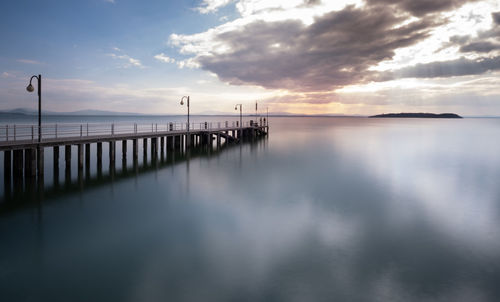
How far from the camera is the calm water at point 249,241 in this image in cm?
674

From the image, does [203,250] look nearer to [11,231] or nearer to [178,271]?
[178,271]

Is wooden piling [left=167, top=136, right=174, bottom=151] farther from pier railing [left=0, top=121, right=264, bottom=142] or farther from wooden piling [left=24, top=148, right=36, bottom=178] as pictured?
wooden piling [left=24, top=148, right=36, bottom=178]

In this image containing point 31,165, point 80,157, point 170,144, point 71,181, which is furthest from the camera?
point 170,144

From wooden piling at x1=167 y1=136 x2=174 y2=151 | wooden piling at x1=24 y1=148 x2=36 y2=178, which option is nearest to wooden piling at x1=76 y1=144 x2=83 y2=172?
wooden piling at x1=24 y1=148 x2=36 y2=178

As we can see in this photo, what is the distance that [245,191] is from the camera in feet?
52.6

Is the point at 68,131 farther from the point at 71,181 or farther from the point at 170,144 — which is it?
the point at 71,181

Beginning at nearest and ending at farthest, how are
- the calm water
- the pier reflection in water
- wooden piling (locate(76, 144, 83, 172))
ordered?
the calm water, the pier reflection in water, wooden piling (locate(76, 144, 83, 172))

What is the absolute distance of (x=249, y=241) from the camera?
938cm

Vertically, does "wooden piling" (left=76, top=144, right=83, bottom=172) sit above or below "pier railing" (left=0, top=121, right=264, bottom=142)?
below

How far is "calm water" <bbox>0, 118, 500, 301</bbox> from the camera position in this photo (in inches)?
265

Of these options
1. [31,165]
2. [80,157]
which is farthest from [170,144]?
[31,165]

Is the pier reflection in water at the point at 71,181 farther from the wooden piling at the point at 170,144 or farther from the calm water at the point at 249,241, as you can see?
the wooden piling at the point at 170,144

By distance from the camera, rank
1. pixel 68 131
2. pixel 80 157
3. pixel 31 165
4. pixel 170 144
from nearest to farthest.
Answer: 1. pixel 31 165
2. pixel 80 157
3. pixel 170 144
4. pixel 68 131

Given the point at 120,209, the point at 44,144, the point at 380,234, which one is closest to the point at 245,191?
the point at 120,209
